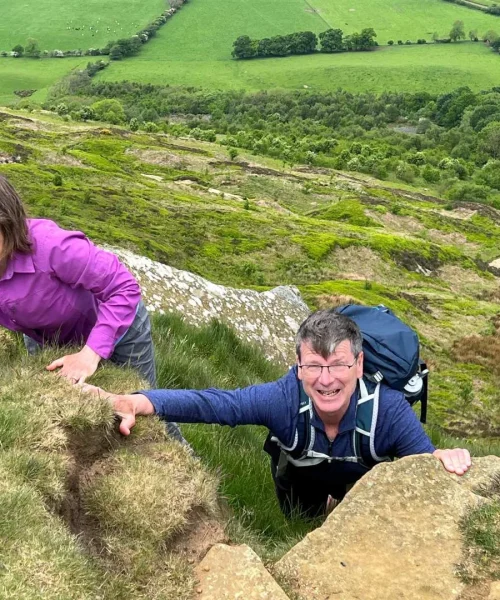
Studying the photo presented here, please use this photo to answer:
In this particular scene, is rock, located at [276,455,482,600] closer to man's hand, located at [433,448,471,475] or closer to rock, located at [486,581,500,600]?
man's hand, located at [433,448,471,475]

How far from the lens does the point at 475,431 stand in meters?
21.7

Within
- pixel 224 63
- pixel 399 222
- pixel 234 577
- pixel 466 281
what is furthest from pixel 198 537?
pixel 224 63

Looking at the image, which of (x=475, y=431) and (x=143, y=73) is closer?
(x=475, y=431)

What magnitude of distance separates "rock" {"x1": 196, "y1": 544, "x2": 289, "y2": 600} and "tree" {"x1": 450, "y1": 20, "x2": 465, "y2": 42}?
217 meters

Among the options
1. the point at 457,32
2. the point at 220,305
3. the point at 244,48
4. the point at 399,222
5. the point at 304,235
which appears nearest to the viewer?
the point at 220,305

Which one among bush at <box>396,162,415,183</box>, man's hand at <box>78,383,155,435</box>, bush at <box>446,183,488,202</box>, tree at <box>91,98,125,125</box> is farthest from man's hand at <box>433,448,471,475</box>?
tree at <box>91,98,125,125</box>

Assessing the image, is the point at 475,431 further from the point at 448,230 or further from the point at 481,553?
the point at 448,230

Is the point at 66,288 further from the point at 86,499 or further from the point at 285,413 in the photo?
the point at 285,413

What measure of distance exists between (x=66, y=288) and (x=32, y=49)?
198785mm

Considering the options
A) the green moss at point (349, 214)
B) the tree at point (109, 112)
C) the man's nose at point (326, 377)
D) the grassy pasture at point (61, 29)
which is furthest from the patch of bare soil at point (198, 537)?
the grassy pasture at point (61, 29)

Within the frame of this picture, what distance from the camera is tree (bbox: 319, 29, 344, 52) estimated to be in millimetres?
190750

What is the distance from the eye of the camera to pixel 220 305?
14133 millimetres

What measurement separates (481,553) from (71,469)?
8.74 feet

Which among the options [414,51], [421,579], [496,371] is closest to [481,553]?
[421,579]
